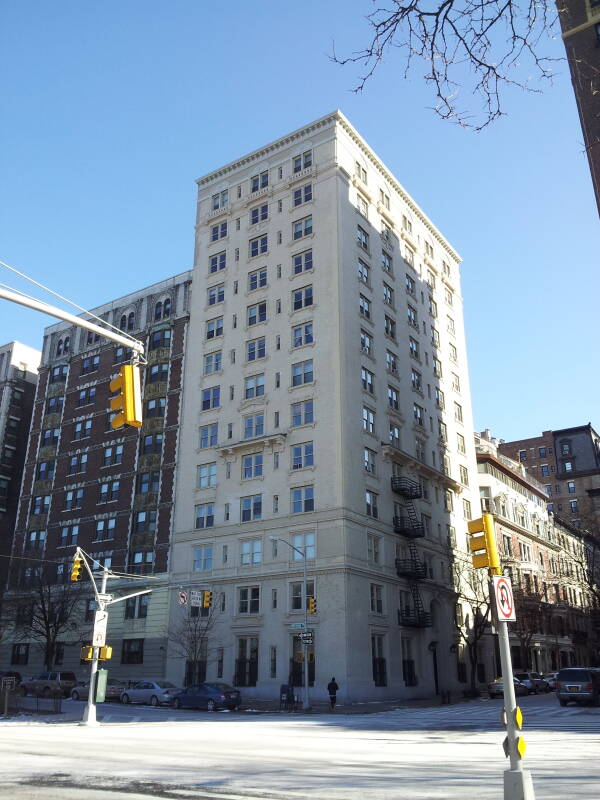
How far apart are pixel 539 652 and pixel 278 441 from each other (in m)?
49.3

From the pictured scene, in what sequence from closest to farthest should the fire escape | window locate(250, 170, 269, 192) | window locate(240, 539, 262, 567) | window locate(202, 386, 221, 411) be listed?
window locate(240, 539, 262, 567)
the fire escape
window locate(202, 386, 221, 411)
window locate(250, 170, 269, 192)

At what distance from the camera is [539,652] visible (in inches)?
3221

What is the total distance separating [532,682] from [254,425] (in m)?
30.5

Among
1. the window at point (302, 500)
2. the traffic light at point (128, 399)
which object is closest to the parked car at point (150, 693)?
the window at point (302, 500)

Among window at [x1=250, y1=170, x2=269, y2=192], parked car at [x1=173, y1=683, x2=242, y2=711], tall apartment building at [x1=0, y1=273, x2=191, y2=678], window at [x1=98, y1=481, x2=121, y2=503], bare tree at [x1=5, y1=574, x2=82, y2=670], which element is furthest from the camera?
window at [x1=250, y1=170, x2=269, y2=192]

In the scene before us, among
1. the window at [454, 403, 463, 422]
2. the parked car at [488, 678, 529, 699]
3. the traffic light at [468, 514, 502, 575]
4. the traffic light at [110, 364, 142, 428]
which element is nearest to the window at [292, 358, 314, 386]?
the window at [454, 403, 463, 422]

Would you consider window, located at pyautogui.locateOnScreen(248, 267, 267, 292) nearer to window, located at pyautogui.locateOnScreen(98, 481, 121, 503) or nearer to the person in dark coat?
window, located at pyautogui.locateOnScreen(98, 481, 121, 503)

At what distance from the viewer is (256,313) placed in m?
59.8

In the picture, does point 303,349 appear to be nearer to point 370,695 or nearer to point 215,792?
point 370,695

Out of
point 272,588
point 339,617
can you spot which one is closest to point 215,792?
point 339,617

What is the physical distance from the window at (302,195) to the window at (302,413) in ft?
61.9

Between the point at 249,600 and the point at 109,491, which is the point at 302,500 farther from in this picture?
the point at 109,491

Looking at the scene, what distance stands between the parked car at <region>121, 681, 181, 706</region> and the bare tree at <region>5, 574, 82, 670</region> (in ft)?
46.7

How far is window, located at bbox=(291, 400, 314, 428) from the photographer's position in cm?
5279
